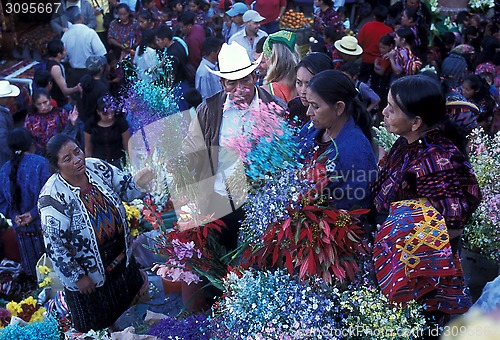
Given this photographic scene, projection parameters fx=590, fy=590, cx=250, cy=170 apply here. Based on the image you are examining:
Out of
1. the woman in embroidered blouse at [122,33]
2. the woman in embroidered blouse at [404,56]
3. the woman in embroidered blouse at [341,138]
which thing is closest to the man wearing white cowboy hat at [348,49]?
the woman in embroidered blouse at [404,56]

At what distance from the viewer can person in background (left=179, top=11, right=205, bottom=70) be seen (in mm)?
7020

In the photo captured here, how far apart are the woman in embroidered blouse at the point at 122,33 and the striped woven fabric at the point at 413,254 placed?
6.11 m

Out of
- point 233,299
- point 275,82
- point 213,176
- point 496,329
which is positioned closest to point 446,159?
point 233,299

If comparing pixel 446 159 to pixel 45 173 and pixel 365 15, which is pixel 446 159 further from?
pixel 365 15

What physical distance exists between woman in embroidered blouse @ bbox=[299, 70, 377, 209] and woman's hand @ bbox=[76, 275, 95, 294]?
1.51 metres

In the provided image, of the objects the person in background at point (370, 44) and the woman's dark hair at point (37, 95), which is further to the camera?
the person in background at point (370, 44)

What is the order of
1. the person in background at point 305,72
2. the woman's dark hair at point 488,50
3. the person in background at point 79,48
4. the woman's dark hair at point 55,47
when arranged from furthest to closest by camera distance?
the person in background at point 79,48
the woman's dark hair at point 488,50
the woman's dark hair at point 55,47
the person in background at point 305,72

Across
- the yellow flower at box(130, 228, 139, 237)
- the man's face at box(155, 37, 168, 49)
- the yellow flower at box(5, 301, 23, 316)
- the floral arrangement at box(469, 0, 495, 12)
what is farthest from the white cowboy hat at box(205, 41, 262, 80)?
the floral arrangement at box(469, 0, 495, 12)

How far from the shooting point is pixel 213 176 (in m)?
3.26

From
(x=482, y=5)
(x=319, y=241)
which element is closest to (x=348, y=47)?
(x=482, y=5)

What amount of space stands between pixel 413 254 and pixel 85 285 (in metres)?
1.95

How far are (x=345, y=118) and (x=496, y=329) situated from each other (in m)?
2.07

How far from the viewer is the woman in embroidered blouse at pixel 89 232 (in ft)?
10.7

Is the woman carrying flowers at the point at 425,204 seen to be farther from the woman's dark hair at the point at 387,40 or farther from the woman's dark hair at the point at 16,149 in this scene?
the woman's dark hair at the point at 387,40
